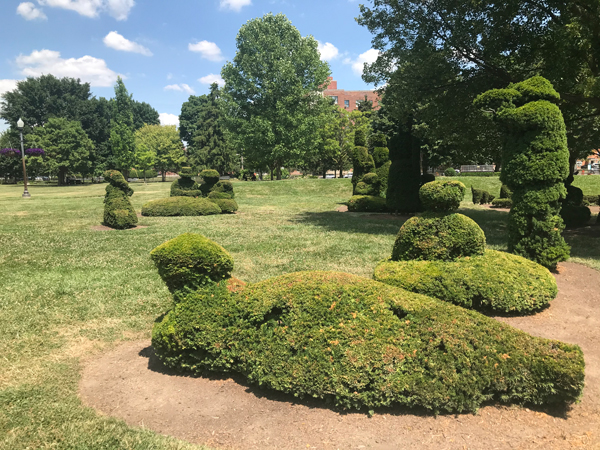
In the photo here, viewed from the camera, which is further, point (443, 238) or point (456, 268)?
point (443, 238)

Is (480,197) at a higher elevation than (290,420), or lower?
higher

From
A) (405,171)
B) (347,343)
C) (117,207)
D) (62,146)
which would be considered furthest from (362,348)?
(62,146)

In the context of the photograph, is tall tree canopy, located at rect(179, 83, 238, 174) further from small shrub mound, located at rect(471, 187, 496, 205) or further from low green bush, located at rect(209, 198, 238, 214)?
small shrub mound, located at rect(471, 187, 496, 205)

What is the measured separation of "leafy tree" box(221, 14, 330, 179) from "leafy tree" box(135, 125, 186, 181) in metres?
31.2

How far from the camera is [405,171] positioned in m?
16.6

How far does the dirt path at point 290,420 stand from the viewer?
3146 mm

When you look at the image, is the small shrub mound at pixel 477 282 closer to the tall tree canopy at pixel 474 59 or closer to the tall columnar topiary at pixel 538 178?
the tall columnar topiary at pixel 538 178

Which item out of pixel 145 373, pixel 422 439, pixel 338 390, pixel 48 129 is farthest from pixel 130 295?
pixel 48 129

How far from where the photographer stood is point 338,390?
346 cm

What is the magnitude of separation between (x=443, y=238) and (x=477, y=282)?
0.85 meters

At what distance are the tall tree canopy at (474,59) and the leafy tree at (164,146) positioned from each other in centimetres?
5358

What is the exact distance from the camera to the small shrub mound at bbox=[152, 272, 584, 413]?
3.46m

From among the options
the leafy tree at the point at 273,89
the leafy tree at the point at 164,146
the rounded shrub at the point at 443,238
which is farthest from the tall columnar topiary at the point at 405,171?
the leafy tree at the point at 164,146

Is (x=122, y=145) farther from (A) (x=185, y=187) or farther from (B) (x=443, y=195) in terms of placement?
(B) (x=443, y=195)
